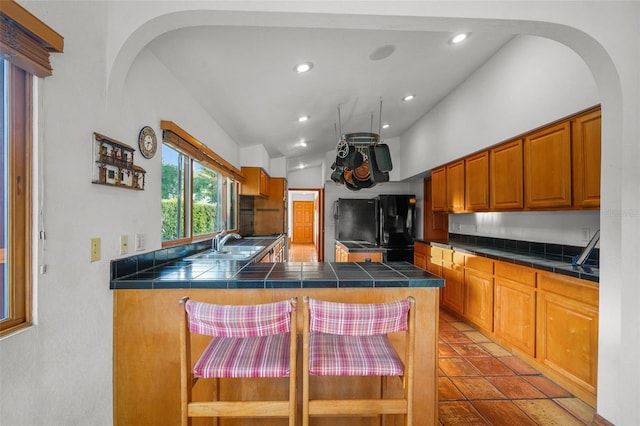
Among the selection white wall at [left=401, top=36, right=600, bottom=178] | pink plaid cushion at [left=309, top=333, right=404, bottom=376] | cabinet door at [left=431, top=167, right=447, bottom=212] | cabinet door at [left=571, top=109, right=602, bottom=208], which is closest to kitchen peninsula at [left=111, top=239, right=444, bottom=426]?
pink plaid cushion at [left=309, top=333, right=404, bottom=376]

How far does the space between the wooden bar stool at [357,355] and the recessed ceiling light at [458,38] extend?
2455 millimetres

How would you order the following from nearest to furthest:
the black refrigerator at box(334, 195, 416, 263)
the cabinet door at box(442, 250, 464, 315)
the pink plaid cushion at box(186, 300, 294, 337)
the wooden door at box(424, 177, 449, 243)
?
the pink plaid cushion at box(186, 300, 294, 337) < the cabinet door at box(442, 250, 464, 315) < the wooden door at box(424, 177, 449, 243) < the black refrigerator at box(334, 195, 416, 263)

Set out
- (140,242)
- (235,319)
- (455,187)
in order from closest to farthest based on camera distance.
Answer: (235,319) < (140,242) < (455,187)

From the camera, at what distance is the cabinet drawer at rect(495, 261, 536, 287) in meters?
2.47

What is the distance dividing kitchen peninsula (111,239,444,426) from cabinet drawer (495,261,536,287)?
1308 mm

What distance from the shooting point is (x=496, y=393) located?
86.2 inches

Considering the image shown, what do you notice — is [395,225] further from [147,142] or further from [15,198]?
[15,198]

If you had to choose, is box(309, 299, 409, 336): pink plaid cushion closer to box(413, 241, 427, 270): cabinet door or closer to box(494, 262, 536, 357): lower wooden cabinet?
box(494, 262, 536, 357): lower wooden cabinet

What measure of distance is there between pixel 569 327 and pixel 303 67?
280 cm

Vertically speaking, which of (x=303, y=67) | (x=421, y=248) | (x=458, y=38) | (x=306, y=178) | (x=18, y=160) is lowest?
(x=421, y=248)

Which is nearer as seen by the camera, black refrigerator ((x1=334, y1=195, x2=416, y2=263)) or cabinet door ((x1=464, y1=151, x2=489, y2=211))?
cabinet door ((x1=464, y1=151, x2=489, y2=211))

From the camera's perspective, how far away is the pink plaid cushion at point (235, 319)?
1.20 m

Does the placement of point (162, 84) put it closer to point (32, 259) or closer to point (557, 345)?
point (32, 259)

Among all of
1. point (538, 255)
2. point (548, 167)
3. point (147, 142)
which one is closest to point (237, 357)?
point (147, 142)
